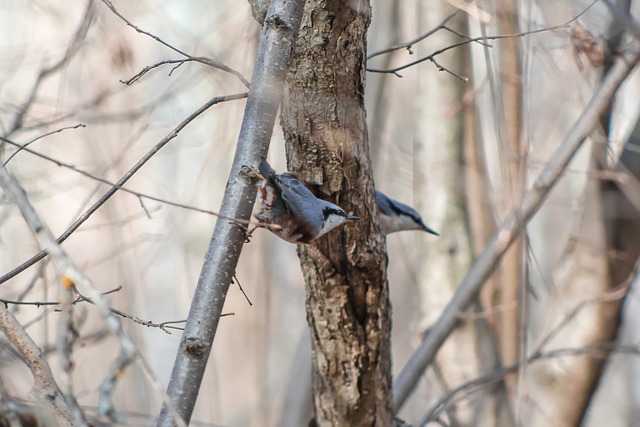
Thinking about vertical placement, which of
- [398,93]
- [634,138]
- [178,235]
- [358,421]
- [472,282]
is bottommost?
[358,421]

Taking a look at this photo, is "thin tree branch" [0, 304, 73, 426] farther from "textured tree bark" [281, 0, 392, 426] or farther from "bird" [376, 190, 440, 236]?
"bird" [376, 190, 440, 236]

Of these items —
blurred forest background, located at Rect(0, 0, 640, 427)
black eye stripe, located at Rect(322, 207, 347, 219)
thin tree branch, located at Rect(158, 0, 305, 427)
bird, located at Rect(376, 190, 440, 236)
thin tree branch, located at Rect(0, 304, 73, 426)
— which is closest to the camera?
thin tree branch, located at Rect(0, 304, 73, 426)

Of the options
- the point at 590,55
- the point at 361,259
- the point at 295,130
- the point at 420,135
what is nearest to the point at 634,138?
the point at 590,55

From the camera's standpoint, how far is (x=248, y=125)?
1.44 m

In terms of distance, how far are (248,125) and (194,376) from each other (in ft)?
1.75

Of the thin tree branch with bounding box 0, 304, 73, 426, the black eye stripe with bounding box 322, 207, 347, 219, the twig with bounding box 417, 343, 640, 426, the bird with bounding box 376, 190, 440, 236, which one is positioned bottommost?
the twig with bounding box 417, 343, 640, 426

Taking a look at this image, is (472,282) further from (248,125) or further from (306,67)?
(248,125)

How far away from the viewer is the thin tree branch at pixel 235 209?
4.19 ft

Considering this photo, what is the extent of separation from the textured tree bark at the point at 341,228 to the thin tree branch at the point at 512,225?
519 mm

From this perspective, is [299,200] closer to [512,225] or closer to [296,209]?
[296,209]

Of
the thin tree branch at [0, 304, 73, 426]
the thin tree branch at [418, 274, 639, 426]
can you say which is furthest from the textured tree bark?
the thin tree branch at [0, 304, 73, 426]

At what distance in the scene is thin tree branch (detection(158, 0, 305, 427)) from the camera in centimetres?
128

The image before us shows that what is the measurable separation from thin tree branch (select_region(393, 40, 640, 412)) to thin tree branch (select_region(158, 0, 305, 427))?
1.65 m

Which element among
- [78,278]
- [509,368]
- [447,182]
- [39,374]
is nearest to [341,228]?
[39,374]
